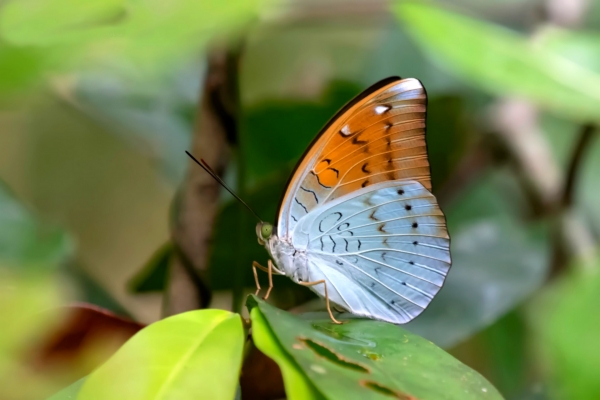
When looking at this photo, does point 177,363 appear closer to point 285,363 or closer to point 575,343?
point 285,363

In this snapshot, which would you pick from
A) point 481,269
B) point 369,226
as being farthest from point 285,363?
point 481,269

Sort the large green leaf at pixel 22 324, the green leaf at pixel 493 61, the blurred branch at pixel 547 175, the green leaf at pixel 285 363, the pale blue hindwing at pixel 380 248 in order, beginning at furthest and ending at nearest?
the blurred branch at pixel 547 175
the pale blue hindwing at pixel 380 248
the green leaf at pixel 493 61
the green leaf at pixel 285 363
the large green leaf at pixel 22 324

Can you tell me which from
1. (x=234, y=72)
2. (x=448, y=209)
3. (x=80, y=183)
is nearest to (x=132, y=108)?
(x=234, y=72)

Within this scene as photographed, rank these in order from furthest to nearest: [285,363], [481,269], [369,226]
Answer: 1. [481,269]
2. [369,226]
3. [285,363]

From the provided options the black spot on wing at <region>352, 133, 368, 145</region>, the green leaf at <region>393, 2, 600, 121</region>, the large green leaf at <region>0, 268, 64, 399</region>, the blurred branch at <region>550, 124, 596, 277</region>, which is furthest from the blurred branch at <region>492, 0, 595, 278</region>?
the large green leaf at <region>0, 268, 64, 399</region>

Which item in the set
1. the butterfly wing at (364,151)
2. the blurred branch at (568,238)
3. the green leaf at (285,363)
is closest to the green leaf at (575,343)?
the green leaf at (285,363)

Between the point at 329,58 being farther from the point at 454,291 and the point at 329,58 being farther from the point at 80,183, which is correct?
the point at 454,291

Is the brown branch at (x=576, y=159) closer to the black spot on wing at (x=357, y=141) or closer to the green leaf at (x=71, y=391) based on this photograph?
the black spot on wing at (x=357, y=141)
